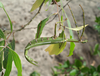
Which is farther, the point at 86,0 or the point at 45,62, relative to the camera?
the point at 86,0

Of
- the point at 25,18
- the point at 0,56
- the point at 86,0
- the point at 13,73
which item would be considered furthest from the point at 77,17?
the point at 0,56

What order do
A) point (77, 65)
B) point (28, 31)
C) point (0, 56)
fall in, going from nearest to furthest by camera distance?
point (0, 56) < point (77, 65) < point (28, 31)

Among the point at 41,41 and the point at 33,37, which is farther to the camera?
the point at 33,37

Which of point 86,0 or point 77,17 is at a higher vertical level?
point 86,0

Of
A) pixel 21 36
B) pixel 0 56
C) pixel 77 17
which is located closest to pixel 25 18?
pixel 21 36

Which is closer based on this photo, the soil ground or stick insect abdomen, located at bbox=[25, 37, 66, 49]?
stick insect abdomen, located at bbox=[25, 37, 66, 49]

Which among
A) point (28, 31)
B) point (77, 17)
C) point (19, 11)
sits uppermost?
point (19, 11)

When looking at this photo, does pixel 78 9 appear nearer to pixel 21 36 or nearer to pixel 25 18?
pixel 25 18

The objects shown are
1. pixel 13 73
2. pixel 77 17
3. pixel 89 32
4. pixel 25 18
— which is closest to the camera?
pixel 13 73

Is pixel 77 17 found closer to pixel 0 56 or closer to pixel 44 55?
pixel 44 55

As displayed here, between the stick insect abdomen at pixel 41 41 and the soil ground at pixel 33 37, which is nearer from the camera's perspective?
the stick insect abdomen at pixel 41 41
